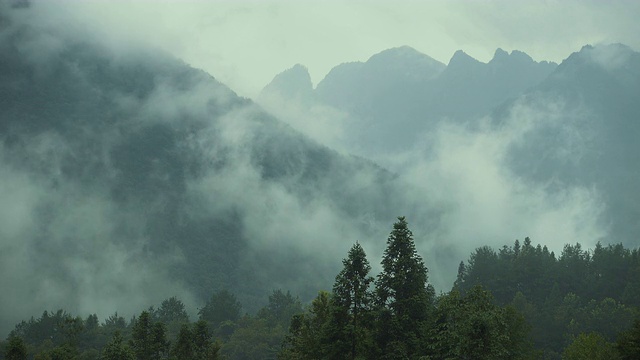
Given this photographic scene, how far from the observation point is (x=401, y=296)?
41.6 meters

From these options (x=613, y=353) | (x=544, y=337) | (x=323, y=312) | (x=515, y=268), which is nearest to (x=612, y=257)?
(x=515, y=268)

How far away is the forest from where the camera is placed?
39094 mm

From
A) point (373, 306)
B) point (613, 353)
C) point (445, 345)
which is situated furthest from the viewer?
point (613, 353)

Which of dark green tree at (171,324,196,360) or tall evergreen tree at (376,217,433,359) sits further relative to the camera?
dark green tree at (171,324,196,360)

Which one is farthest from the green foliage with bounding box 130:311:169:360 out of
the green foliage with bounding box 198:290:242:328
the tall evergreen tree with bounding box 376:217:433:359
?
the green foliage with bounding box 198:290:242:328

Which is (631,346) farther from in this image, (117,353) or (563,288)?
(563,288)

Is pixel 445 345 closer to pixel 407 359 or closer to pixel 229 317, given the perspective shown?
pixel 407 359

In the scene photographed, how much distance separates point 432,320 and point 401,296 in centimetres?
290

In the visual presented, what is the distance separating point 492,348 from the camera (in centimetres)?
3431

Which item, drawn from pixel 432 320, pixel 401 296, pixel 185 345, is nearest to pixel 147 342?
pixel 185 345

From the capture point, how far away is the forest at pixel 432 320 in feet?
128

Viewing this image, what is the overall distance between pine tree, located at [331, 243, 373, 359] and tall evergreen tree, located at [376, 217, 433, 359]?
1457mm

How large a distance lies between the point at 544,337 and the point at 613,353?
50.4 m

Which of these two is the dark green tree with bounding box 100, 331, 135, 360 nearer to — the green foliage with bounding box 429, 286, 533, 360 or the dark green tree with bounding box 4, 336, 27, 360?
the dark green tree with bounding box 4, 336, 27, 360
